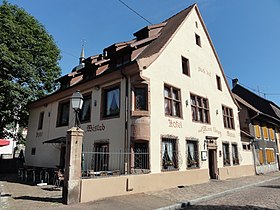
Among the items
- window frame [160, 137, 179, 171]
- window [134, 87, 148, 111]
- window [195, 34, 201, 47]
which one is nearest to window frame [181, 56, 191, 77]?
window [195, 34, 201, 47]

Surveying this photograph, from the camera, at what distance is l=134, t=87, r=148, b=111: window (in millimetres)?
11219

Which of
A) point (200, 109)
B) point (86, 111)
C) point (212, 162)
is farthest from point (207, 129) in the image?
point (86, 111)

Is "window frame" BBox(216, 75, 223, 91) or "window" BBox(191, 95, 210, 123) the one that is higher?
"window frame" BBox(216, 75, 223, 91)

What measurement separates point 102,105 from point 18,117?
42.1ft

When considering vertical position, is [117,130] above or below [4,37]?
below

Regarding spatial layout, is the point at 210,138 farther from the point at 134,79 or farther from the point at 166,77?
the point at 134,79

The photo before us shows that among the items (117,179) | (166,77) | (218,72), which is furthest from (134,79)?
(218,72)

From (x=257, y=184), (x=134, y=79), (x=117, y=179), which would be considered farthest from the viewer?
(x=257, y=184)

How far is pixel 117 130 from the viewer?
1136cm

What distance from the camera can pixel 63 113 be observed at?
16.5m

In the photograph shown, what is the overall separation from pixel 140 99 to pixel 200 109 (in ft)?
18.6

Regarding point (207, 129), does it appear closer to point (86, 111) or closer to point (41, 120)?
point (86, 111)

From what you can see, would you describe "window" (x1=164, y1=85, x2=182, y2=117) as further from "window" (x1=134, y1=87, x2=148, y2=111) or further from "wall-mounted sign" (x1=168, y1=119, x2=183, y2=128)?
"window" (x1=134, y1=87, x2=148, y2=111)

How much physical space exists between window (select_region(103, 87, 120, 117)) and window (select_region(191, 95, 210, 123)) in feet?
17.4
